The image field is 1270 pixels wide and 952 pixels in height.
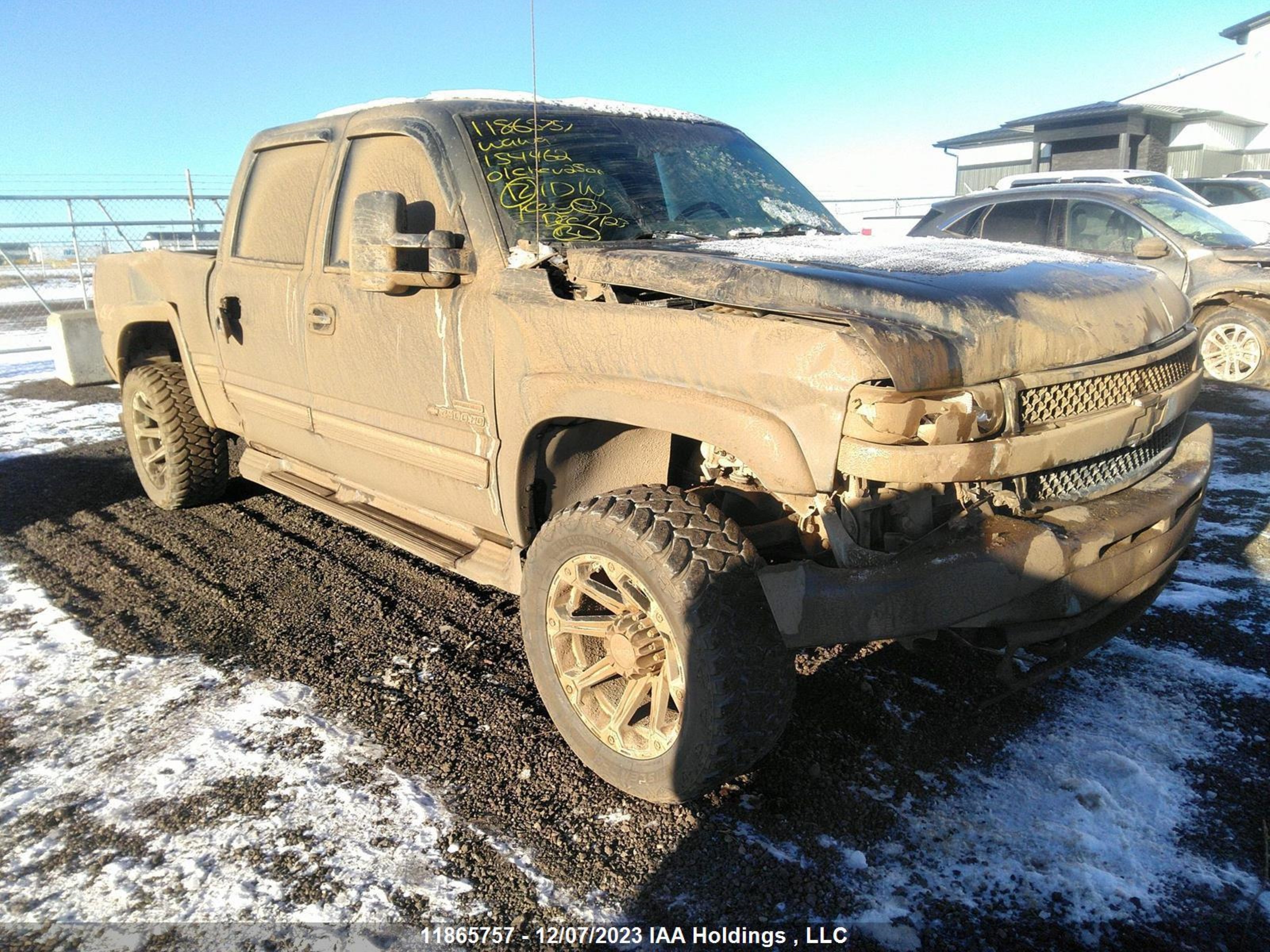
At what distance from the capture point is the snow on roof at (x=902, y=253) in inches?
109

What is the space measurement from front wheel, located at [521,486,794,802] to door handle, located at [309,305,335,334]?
5.15ft

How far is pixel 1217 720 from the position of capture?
3.05 metres

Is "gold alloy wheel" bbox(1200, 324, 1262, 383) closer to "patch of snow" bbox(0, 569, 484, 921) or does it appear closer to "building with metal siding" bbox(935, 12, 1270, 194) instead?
"patch of snow" bbox(0, 569, 484, 921)

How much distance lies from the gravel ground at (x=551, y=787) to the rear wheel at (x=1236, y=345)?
5047 millimetres

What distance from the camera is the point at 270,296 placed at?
4.16 m

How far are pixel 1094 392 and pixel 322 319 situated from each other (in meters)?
2.97

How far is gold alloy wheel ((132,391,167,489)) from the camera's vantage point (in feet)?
17.5

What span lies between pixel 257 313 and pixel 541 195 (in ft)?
5.88

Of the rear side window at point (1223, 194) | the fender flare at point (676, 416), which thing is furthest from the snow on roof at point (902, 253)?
the rear side window at point (1223, 194)

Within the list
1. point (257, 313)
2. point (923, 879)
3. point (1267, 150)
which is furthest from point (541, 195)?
point (1267, 150)

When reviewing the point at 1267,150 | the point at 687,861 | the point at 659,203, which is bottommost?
the point at 687,861

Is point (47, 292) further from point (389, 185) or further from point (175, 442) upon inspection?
point (389, 185)

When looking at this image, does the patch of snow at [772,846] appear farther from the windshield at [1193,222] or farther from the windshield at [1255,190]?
the windshield at [1255,190]

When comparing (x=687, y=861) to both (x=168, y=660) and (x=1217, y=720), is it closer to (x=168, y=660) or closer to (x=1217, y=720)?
(x=1217, y=720)
